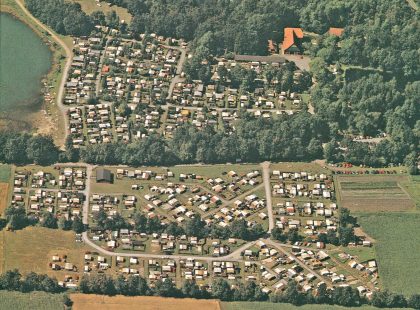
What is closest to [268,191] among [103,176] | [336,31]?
[103,176]

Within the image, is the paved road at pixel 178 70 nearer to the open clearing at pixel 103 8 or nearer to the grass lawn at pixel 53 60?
the open clearing at pixel 103 8

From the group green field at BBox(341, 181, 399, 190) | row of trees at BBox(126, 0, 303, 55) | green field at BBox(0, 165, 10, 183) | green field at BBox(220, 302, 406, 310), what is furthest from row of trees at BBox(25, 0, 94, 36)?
green field at BBox(220, 302, 406, 310)

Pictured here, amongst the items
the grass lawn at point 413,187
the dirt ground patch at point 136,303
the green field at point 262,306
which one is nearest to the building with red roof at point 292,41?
the grass lawn at point 413,187

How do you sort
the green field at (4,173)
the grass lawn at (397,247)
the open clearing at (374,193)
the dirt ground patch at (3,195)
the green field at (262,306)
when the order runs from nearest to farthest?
1. the green field at (262,306)
2. the grass lawn at (397,247)
3. the dirt ground patch at (3,195)
4. the green field at (4,173)
5. the open clearing at (374,193)

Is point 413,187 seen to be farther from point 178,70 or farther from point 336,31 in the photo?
point 178,70

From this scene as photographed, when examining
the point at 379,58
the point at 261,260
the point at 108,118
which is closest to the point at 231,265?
the point at 261,260
